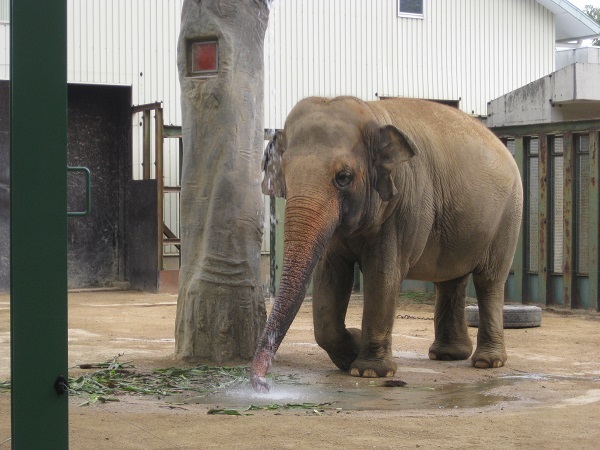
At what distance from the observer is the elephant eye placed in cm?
752

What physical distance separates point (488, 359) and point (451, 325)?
2.14 ft

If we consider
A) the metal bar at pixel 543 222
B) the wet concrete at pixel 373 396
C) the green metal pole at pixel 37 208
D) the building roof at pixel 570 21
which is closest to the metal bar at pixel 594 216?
the metal bar at pixel 543 222

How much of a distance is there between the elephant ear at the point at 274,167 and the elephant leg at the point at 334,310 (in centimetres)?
75

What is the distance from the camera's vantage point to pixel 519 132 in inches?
564

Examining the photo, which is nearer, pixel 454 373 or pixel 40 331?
pixel 40 331

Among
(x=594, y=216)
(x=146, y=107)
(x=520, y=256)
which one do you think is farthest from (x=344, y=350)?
(x=146, y=107)

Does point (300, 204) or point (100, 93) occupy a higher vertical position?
point (100, 93)

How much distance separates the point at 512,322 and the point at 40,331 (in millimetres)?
8793

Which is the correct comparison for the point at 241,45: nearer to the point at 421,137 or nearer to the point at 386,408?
the point at 421,137

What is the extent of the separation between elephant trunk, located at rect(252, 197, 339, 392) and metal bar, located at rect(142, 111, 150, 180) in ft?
31.3

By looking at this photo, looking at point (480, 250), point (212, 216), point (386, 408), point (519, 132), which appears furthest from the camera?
point (519, 132)

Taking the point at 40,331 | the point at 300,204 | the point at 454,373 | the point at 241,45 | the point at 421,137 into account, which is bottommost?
the point at 454,373

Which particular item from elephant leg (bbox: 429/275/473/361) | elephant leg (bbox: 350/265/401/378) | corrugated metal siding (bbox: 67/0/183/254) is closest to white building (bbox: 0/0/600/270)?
corrugated metal siding (bbox: 67/0/183/254)

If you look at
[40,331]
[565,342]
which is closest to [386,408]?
[40,331]
